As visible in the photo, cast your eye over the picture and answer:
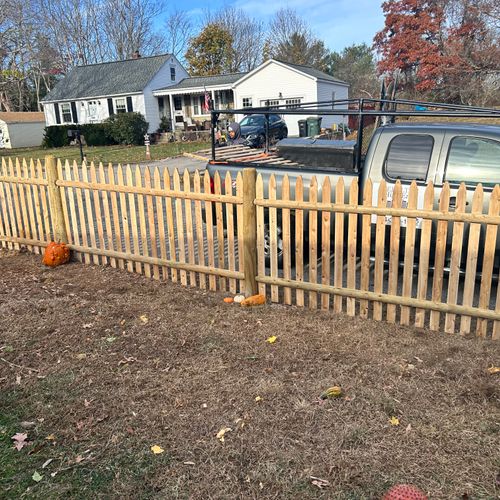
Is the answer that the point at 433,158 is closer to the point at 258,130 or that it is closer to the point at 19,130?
the point at 258,130

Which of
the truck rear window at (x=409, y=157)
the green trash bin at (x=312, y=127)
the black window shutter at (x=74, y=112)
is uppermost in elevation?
the black window shutter at (x=74, y=112)

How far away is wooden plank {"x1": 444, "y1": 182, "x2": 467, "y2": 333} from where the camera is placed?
384 centimetres

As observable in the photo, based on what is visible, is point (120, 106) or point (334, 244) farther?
point (120, 106)

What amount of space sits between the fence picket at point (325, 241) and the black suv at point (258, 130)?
1286 cm

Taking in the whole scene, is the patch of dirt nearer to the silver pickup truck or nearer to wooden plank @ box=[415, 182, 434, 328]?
wooden plank @ box=[415, 182, 434, 328]

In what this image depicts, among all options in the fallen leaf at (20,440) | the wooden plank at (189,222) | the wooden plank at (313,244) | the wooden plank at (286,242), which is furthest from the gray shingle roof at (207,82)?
the fallen leaf at (20,440)

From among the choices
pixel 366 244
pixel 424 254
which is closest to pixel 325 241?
pixel 366 244

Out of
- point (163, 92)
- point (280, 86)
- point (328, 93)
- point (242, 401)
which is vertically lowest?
point (242, 401)

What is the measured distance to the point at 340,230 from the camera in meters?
4.42

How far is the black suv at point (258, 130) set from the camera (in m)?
18.3

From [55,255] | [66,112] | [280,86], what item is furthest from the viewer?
[66,112]

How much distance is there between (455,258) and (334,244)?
1.31 m

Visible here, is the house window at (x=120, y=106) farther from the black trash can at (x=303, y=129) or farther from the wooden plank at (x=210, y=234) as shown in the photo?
the wooden plank at (x=210, y=234)

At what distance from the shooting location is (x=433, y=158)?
469 cm
